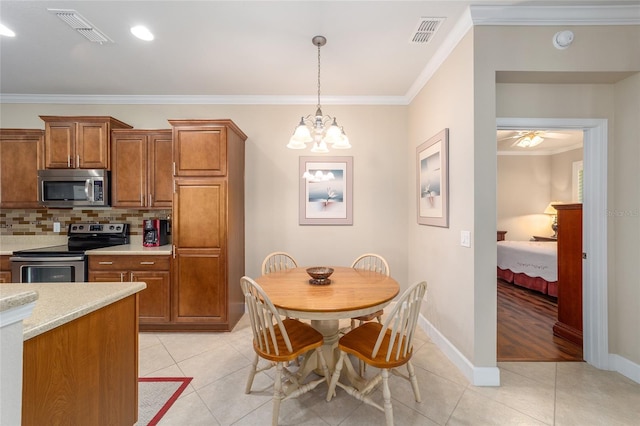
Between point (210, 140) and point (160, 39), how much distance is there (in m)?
0.94

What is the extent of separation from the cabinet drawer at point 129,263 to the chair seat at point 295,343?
172cm

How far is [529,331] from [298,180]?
10.4 feet

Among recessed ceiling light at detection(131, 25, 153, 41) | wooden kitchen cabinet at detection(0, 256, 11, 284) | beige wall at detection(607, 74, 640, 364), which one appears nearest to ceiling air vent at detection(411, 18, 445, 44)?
beige wall at detection(607, 74, 640, 364)

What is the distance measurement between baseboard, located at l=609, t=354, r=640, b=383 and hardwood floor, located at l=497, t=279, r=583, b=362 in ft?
0.66

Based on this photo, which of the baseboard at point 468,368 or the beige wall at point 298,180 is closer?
the baseboard at point 468,368

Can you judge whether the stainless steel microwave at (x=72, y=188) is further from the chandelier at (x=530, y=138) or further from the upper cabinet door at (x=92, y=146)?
the chandelier at (x=530, y=138)

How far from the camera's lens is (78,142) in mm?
3113

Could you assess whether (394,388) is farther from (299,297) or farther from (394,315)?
(299,297)

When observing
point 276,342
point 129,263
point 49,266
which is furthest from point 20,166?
point 276,342

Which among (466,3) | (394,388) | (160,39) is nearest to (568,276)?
(394,388)

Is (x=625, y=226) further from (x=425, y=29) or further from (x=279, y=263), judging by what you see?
(x=279, y=263)

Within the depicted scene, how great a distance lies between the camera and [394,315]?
61.2 inches

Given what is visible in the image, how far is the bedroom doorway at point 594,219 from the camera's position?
7.29 ft

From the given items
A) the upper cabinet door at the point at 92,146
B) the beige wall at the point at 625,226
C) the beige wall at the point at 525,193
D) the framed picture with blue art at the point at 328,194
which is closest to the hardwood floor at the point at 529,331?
the beige wall at the point at 625,226
